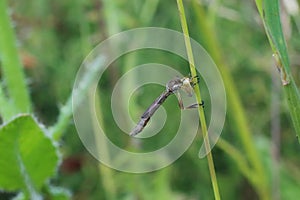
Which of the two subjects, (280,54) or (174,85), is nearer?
(280,54)

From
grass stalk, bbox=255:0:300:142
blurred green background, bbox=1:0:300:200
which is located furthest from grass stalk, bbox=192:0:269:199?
grass stalk, bbox=255:0:300:142

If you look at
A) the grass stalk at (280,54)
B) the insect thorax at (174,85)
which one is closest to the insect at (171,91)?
the insect thorax at (174,85)

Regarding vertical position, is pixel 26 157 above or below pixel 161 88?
below

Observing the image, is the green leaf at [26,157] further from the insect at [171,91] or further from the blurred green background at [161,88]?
the blurred green background at [161,88]

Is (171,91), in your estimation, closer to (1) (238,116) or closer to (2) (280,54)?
(2) (280,54)

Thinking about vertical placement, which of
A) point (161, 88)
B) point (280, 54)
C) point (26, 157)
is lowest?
point (280, 54)

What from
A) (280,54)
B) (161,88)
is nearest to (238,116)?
(161,88)

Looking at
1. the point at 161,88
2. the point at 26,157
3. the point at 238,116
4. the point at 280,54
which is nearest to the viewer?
the point at 280,54
